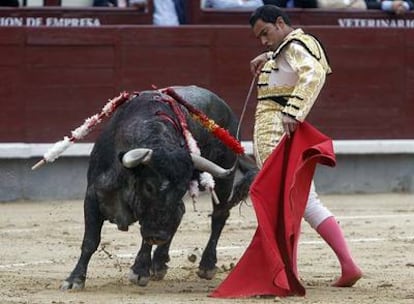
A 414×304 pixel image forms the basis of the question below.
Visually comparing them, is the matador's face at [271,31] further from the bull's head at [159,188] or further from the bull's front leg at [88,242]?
the bull's front leg at [88,242]

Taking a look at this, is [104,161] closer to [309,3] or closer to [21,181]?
[21,181]

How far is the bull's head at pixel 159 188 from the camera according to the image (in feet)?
19.9

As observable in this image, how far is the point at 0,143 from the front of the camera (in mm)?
10422

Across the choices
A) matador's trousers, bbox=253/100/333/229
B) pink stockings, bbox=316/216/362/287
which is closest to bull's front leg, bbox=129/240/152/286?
matador's trousers, bbox=253/100/333/229

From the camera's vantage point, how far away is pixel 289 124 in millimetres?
6145

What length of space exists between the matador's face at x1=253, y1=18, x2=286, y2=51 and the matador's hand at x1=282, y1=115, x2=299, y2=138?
38 centimetres

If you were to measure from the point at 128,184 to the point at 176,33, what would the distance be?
186 inches

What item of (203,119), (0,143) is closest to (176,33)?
(0,143)

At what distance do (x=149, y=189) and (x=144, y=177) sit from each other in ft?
0.19

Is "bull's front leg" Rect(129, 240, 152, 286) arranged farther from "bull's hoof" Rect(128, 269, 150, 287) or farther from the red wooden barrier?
the red wooden barrier

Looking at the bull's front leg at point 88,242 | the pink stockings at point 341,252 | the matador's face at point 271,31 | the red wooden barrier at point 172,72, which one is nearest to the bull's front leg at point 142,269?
the bull's front leg at point 88,242

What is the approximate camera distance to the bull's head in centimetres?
608

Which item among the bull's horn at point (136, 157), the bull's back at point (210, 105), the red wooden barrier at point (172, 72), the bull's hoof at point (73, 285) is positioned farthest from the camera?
the red wooden barrier at point (172, 72)

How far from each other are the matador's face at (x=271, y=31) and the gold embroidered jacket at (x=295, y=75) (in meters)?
0.04
